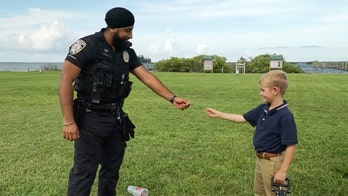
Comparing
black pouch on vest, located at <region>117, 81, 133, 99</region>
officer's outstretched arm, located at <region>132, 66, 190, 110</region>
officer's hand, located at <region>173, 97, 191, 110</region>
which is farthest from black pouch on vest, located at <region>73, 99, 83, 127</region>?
officer's hand, located at <region>173, 97, 191, 110</region>

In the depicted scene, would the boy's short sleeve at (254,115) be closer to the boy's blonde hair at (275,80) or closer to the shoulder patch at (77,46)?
the boy's blonde hair at (275,80)

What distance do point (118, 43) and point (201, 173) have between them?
2.55m

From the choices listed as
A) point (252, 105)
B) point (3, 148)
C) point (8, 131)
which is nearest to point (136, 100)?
point (252, 105)

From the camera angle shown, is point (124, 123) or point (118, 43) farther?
point (124, 123)

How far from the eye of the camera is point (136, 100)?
1595 centimetres

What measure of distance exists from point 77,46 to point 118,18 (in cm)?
44

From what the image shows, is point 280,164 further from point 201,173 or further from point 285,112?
point 201,173

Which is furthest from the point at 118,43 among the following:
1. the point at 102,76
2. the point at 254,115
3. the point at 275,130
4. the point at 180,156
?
the point at 180,156

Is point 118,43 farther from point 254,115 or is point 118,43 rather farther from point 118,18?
point 254,115


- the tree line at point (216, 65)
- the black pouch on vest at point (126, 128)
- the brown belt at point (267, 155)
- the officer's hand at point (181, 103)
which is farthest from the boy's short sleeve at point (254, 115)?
the tree line at point (216, 65)

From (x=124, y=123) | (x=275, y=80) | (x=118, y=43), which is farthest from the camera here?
(x=124, y=123)

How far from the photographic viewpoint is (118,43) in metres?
4.05

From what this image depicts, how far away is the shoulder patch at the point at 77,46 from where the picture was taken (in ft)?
12.5

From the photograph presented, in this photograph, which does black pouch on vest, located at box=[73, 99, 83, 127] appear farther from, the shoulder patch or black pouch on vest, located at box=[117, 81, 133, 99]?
the shoulder patch
